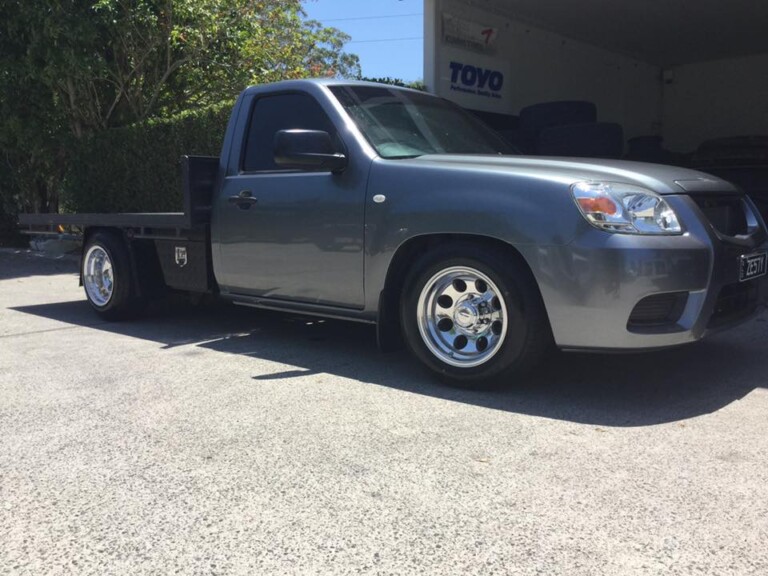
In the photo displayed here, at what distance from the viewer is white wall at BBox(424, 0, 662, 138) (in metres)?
10.3

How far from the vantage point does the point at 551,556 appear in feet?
7.82

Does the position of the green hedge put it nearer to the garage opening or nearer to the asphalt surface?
the garage opening

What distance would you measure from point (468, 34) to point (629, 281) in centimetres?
810

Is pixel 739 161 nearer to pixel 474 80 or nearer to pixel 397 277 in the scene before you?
pixel 474 80

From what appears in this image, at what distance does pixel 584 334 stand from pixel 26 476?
2.70 meters

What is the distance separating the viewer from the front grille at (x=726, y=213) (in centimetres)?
409

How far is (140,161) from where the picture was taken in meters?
11.7

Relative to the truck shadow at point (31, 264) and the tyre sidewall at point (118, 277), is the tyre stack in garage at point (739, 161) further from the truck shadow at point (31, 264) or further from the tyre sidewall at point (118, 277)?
the truck shadow at point (31, 264)

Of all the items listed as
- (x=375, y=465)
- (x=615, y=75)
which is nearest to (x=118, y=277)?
(x=375, y=465)

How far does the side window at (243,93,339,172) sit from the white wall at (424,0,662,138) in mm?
5284

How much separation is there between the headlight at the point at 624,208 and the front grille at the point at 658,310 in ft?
1.10

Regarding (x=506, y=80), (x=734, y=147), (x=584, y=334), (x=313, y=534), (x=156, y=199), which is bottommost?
(x=313, y=534)

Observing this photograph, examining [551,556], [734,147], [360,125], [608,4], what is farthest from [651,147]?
[551,556]

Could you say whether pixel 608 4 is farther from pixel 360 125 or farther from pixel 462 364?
pixel 462 364
